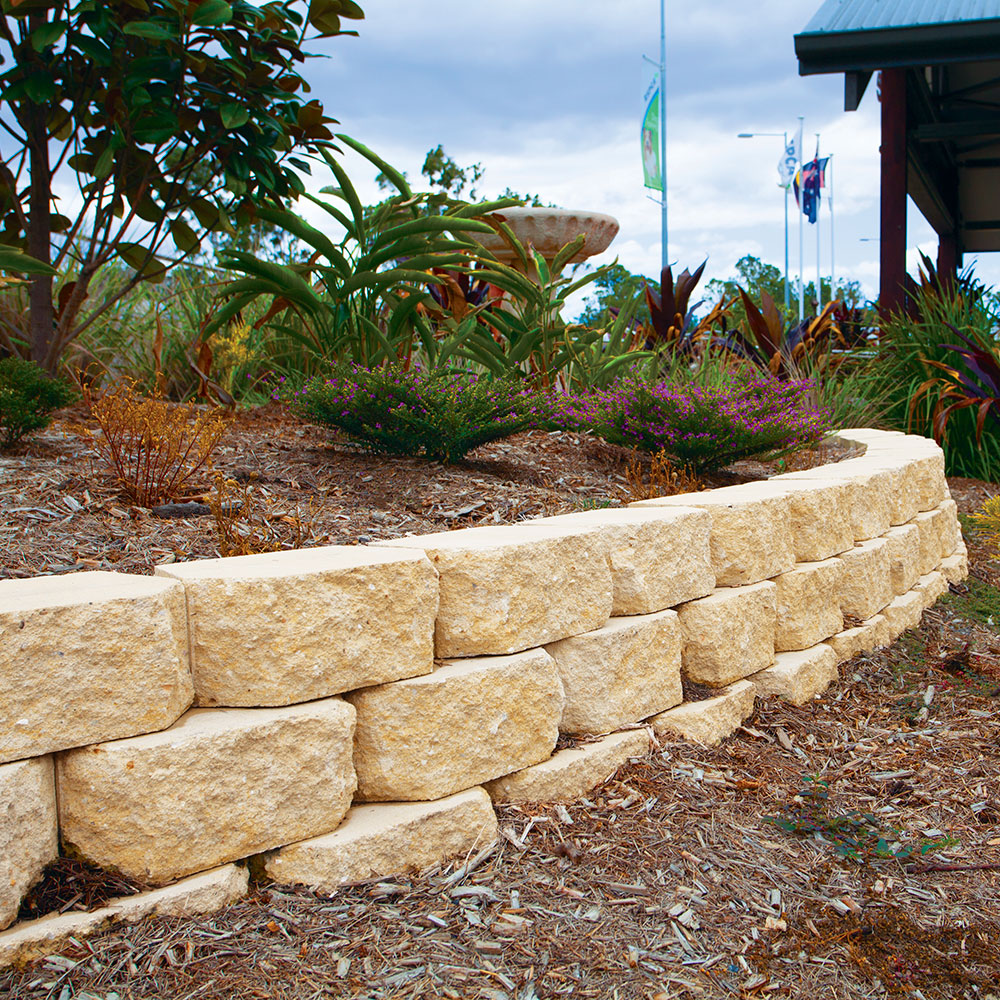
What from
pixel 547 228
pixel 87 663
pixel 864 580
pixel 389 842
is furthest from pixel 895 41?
pixel 87 663

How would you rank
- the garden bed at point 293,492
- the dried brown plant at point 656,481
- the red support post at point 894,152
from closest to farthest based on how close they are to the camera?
→ the garden bed at point 293,492 < the dried brown plant at point 656,481 < the red support post at point 894,152

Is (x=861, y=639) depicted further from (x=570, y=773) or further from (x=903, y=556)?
(x=570, y=773)

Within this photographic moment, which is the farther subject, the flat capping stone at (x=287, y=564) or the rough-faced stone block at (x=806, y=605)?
the rough-faced stone block at (x=806, y=605)

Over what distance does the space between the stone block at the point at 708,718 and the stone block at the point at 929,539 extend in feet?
6.81

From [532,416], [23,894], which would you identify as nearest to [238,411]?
[532,416]

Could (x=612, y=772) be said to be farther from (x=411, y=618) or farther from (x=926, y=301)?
(x=926, y=301)

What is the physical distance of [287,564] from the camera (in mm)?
2195

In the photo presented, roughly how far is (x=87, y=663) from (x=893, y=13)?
23.1 ft

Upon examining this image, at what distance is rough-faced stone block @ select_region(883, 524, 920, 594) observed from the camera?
14.5ft

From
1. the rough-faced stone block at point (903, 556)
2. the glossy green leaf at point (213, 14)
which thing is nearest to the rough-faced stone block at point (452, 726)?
the rough-faced stone block at point (903, 556)

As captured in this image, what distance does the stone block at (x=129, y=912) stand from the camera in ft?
5.92

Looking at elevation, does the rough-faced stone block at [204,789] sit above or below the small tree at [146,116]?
below

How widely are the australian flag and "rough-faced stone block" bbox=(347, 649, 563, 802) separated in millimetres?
27735

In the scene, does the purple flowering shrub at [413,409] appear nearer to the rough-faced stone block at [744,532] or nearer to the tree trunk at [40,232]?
the rough-faced stone block at [744,532]
